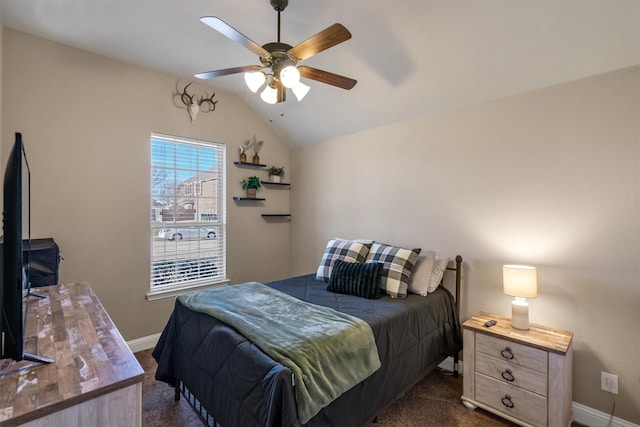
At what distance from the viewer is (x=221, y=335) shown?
65.2 inches

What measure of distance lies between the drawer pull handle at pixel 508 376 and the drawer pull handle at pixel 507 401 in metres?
0.11

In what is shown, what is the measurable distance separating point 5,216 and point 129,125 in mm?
2338

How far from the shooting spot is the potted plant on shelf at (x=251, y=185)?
3.74 metres

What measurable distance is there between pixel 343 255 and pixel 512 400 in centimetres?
163

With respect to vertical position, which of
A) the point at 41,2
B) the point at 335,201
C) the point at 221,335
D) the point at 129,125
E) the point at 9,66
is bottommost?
the point at 221,335

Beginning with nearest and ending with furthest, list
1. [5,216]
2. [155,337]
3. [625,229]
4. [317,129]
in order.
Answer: [5,216] < [625,229] < [155,337] < [317,129]

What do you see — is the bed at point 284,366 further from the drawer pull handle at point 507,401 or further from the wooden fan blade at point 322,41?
the wooden fan blade at point 322,41

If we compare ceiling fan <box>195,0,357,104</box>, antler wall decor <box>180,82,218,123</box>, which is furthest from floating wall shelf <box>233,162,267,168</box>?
ceiling fan <box>195,0,357,104</box>

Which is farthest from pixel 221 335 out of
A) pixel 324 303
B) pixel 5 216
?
pixel 5 216

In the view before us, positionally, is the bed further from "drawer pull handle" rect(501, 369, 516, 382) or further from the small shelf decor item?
the small shelf decor item

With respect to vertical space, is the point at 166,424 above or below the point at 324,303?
below

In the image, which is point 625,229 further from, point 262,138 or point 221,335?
point 262,138

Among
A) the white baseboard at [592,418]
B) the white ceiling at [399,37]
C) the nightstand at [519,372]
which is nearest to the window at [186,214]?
the white ceiling at [399,37]

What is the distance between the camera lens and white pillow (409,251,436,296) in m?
2.46
